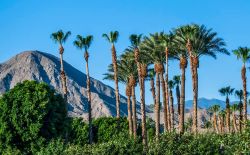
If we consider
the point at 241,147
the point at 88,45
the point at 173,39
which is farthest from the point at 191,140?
the point at 88,45

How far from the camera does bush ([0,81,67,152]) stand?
227ft

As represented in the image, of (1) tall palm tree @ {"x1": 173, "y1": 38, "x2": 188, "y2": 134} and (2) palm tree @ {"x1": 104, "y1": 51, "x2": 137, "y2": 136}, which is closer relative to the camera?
(1) tall palm tree @ {"x1": 173, "y1": 38, "x2": 188, "y2": 134}

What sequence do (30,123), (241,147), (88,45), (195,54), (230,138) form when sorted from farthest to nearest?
(88,45) < (195,54) < (30,123) < (230,138) < (241,147)

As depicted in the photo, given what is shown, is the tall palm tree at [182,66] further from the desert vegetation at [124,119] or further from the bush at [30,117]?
the bush at [30,117]

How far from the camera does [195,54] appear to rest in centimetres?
7719

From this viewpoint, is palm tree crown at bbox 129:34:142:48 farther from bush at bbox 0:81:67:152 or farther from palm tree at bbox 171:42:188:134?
bush at bbox 0:81:67:152

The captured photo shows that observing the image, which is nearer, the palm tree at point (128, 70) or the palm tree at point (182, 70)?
the palm tree at point (182, 70)

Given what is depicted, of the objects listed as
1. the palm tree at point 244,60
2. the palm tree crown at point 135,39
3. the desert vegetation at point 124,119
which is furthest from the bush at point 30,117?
the palm tree at point 244,60

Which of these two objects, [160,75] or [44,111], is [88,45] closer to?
[160,75]

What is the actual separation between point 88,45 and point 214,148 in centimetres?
4157

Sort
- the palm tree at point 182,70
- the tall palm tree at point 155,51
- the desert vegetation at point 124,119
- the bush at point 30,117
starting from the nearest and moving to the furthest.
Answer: the desert vegetation at point 124,119, the bush at point 30,117, the palm tree at point 182,70, the tall palm tree at point 155,51

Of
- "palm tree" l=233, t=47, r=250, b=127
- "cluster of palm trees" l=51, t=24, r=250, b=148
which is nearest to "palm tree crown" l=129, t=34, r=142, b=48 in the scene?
"cluster of palm trees" l=51, t=24, r=250, b=148

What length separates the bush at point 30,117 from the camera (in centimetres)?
6931

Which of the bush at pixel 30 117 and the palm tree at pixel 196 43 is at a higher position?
the palm tree at pixel 196 43
